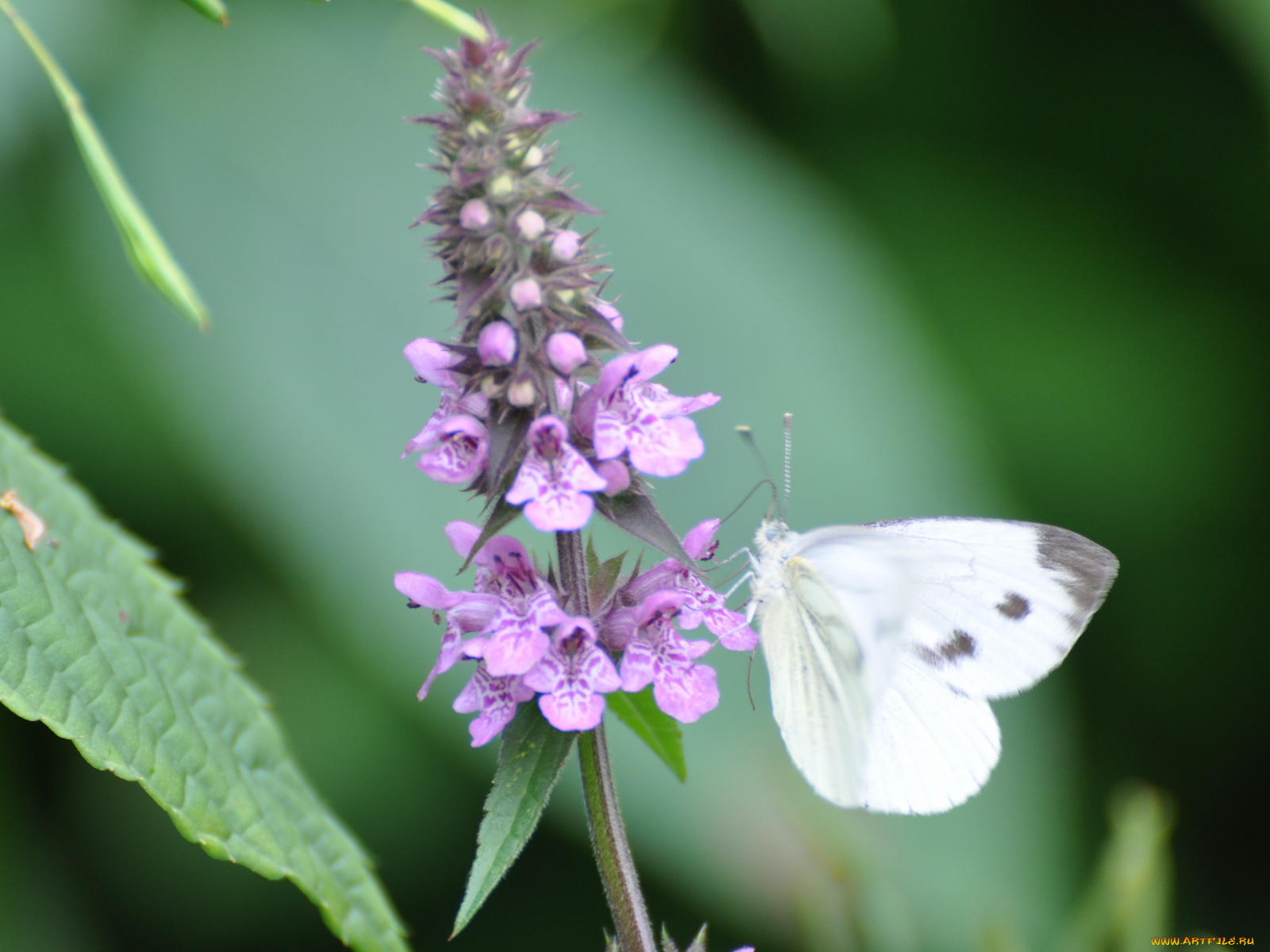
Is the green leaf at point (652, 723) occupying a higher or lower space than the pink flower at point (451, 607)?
Answer: higher

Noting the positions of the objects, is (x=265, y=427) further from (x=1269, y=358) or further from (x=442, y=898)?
(x=1269, y=358)

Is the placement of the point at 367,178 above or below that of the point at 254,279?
above

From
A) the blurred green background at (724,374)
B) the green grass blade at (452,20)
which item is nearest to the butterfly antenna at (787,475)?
the blurred green background at (724,374)

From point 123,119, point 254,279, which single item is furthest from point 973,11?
point 123,119

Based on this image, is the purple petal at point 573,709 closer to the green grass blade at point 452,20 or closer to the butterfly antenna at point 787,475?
the green grass blade at point 452,20

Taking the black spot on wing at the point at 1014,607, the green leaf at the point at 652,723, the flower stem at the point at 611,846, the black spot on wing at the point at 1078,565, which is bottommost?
the flower stem at the point at 611,846

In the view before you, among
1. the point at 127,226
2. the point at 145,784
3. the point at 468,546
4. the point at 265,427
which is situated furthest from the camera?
the point at 265,427
